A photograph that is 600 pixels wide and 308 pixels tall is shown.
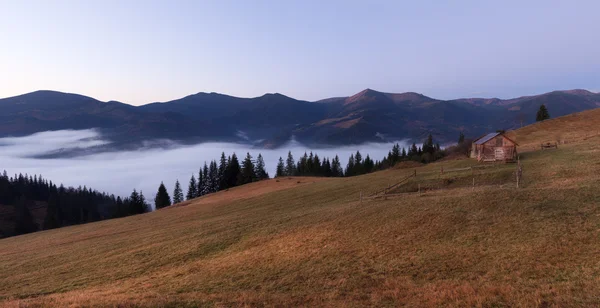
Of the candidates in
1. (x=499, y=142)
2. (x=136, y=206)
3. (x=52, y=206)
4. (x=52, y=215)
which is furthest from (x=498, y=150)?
(x=52, y=206)

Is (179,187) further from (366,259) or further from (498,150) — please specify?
(366,259)

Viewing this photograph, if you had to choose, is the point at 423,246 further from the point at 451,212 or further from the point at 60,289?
the point at 60,289

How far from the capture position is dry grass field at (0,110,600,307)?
47.4 ft

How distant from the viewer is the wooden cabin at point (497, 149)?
56031mm

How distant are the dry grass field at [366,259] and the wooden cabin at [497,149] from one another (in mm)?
16248

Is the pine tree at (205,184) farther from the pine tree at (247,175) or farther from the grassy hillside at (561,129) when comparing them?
the grassy hillside at (561,129)

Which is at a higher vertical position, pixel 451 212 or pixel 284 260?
pixel 451 212

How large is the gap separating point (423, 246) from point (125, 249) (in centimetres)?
2873

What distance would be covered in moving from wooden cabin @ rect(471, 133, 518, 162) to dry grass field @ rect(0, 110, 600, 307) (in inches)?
640

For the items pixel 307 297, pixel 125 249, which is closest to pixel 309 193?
pixel 125 249

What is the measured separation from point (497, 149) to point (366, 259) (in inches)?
1913

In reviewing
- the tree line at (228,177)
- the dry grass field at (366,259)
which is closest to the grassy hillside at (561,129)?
the dry grass field at (366,259)

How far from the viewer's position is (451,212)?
25.6m

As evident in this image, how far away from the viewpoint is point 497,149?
188 ft
